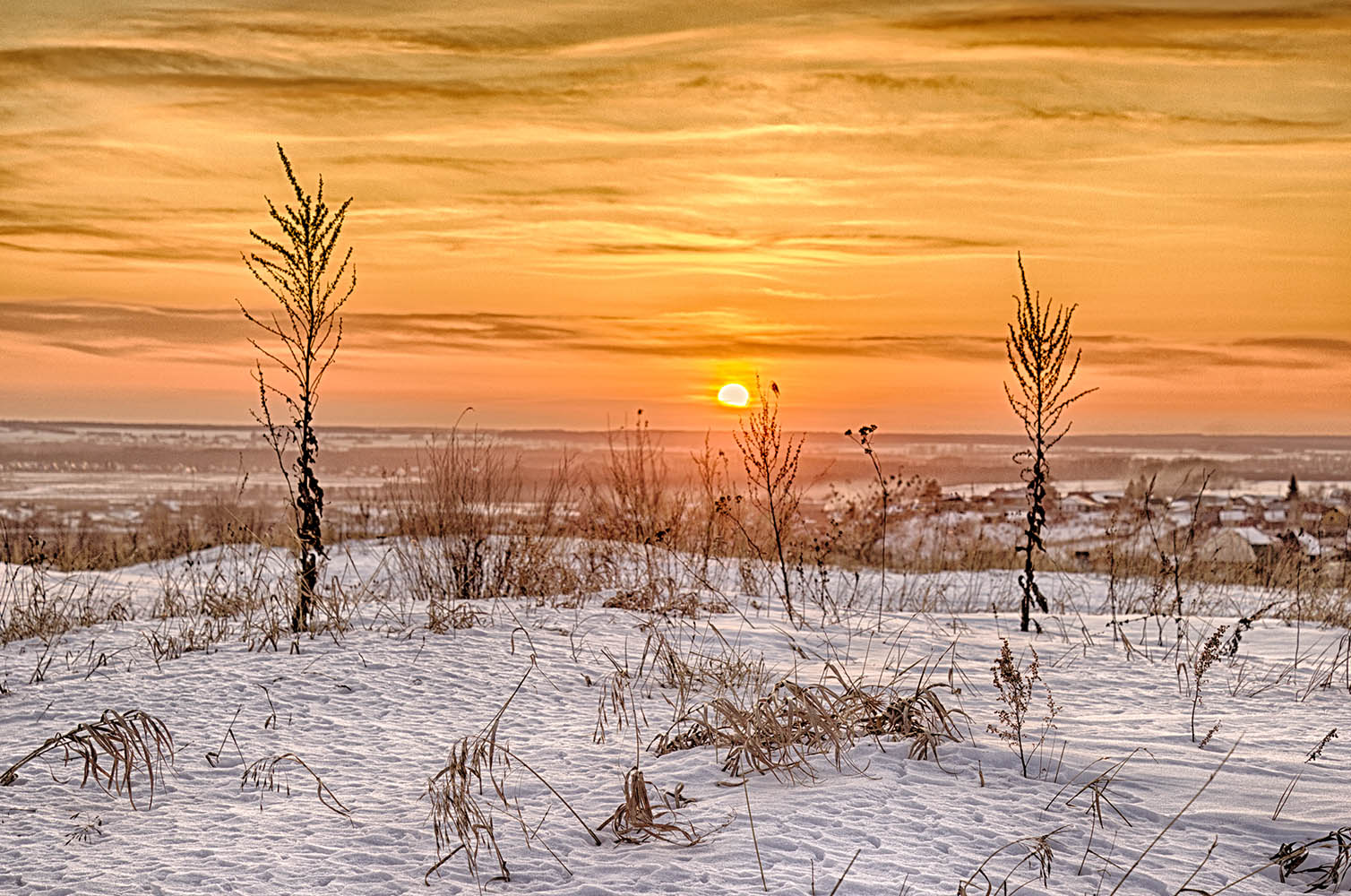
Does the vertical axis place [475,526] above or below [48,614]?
above

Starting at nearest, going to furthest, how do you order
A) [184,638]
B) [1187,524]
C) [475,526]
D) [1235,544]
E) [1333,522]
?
[184,638] → [475,526] → [1333,522] → [1235,544] → [1187,524]

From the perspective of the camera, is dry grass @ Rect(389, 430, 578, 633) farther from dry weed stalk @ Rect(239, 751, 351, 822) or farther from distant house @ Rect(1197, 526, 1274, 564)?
distant house @ Rect(1197, 526, 1274, 564)

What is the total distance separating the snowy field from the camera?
337 centimetres

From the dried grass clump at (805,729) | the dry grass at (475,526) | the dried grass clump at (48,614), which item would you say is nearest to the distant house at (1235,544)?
the dry grass at (475,526)

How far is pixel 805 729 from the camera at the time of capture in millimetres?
4199

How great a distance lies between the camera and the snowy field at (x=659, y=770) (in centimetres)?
337

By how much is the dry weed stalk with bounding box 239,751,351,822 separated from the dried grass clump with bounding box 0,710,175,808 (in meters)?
0.32

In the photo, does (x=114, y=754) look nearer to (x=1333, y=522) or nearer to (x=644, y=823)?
(x=644, y=823)

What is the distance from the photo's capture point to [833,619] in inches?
319

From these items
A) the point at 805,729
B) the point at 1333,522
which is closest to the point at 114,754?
the point at 805,729

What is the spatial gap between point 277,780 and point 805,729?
200 cm

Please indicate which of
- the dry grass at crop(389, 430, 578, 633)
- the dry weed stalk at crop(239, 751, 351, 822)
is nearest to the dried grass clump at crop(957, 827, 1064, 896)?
the dry weed stalk at crop(239, 751, 351, 822)

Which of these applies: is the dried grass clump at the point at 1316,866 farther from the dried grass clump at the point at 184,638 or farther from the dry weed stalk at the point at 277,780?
the dried grass clump at the point at 184,638

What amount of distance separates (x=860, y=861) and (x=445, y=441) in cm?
690
